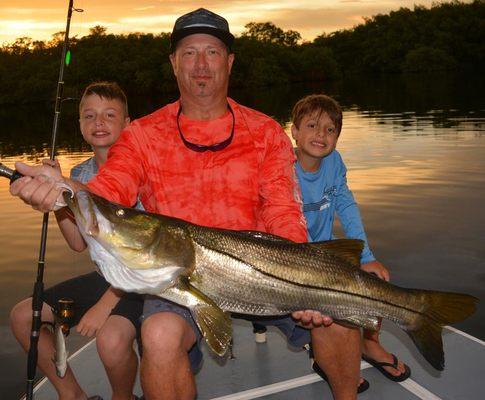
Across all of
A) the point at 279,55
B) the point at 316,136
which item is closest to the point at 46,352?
the point at 316,136

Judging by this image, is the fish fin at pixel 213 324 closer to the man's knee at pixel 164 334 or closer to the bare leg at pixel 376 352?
the man's knee at pixel 164 334

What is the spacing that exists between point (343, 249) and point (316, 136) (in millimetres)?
1835

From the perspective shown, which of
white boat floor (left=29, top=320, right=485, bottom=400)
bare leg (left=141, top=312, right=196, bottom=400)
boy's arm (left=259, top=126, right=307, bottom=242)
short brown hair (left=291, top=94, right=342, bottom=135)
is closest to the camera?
bare leg (left=141, top=312, right=196, bottom=400)

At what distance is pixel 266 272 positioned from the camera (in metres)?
3.02

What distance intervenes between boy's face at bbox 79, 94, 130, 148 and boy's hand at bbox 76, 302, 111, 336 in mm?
1481

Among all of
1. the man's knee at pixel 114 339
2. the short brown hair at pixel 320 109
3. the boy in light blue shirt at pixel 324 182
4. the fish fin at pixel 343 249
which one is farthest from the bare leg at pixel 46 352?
the short brown hair at pixel 320 109

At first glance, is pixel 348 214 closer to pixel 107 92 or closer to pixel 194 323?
pixel 194 323

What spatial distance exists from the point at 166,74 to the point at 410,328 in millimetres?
87723

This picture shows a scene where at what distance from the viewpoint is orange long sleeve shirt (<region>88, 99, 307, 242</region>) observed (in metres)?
3.82

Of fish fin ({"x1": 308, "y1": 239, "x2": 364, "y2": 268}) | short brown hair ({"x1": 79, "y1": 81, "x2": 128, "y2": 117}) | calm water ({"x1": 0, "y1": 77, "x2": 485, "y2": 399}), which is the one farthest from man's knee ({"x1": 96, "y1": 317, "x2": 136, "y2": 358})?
calm water ({"x1": 0, "y1": 77, "x2": 485, "y2": 399})

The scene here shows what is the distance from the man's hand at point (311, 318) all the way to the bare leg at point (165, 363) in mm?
676

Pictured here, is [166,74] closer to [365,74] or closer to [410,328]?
[365,74]

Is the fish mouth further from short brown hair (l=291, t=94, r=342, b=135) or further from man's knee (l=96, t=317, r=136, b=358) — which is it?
short brown hair (l=291, t=94, r=342, b=135)

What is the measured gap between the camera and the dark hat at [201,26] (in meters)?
3.98
